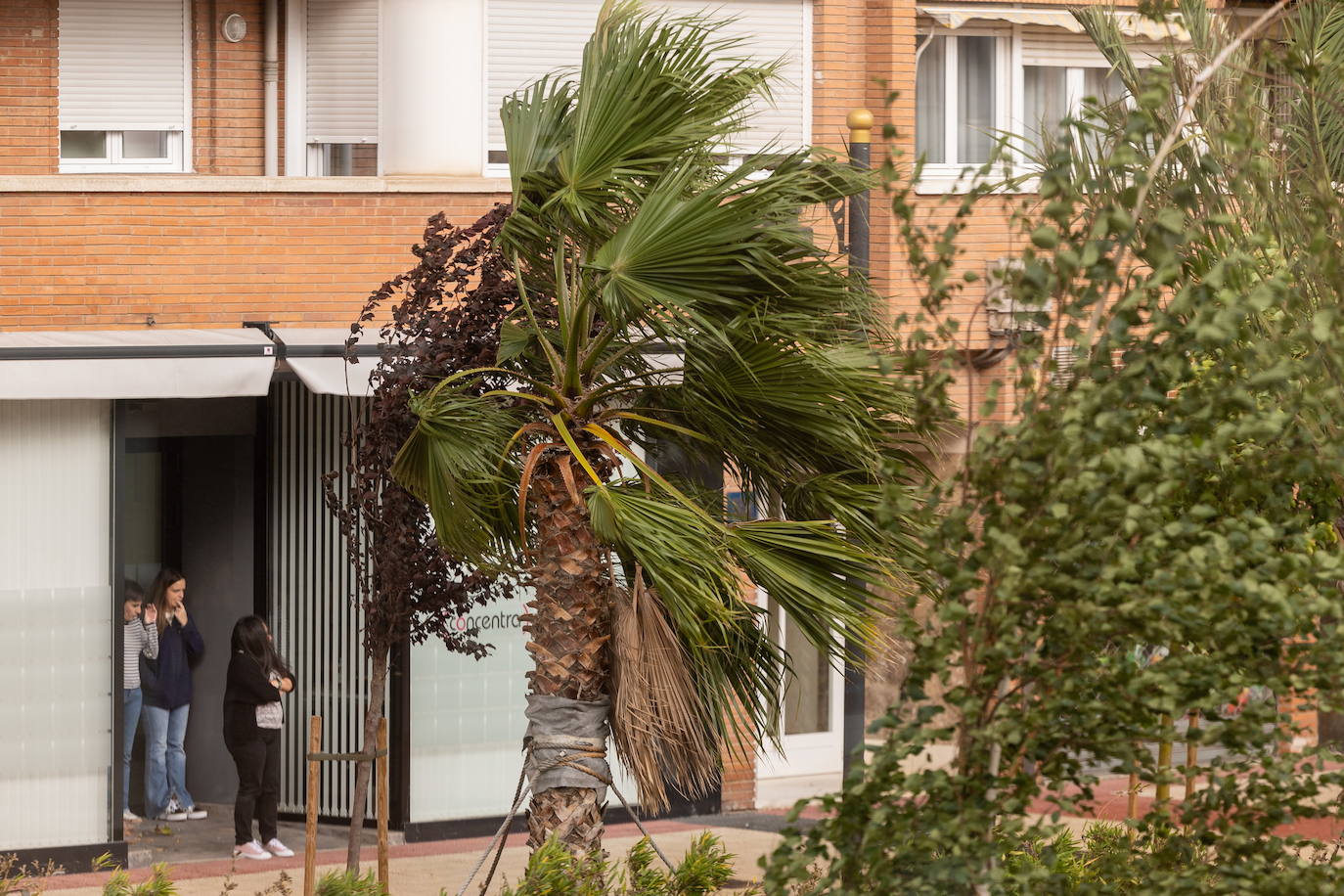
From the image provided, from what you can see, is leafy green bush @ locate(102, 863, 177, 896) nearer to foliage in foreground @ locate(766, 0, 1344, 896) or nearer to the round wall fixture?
foliage in foreground @ locate(766, 0, 1344, 896)

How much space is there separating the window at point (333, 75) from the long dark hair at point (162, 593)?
319cm

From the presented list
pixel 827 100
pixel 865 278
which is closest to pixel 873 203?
pixel 827 100

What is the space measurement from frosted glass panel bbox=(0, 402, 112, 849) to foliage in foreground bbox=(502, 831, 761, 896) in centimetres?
486

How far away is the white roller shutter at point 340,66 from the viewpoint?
13570 millimetres

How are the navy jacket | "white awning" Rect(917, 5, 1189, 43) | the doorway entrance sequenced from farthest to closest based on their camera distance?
"white awning" Rect(917, 5, 1189, 43)
the doorway entrance
the navy jacket

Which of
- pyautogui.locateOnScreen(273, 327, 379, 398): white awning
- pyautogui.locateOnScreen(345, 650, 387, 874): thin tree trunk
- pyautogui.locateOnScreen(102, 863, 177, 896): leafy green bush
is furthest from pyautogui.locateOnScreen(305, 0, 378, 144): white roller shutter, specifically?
pyautogui.locateOnScreen(102, 863, 177, 896): leafy green bush

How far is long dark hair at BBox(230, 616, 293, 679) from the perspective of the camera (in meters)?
11.8

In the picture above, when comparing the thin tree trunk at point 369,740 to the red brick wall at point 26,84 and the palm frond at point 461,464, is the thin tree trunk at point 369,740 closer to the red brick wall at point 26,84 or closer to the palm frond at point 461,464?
the palm frond at point 461,464

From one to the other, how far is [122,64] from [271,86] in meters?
1.06

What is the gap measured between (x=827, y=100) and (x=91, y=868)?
7906 mm

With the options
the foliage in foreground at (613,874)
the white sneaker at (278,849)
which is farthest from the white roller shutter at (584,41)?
the foliage in foreground at (613,874)

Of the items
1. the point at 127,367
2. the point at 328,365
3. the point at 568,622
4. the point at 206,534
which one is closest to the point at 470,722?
the point at 206,534

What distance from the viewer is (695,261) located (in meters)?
7.21

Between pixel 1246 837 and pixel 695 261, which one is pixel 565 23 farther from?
pixel 1246 837
